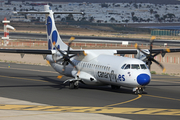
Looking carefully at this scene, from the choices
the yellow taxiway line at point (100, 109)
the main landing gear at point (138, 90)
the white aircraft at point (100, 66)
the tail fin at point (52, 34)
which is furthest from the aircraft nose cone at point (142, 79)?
the tail fin at point (52, 34)

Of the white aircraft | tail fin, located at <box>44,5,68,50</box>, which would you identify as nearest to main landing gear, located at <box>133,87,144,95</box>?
the white aircraft

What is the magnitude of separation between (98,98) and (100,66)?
3.78 m

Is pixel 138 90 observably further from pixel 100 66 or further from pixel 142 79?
pixel 100 66

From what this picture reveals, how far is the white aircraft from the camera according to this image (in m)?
23.7

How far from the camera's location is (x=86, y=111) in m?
19.2

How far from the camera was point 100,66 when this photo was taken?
87.5ft

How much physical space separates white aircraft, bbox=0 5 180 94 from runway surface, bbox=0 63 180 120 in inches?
39.0

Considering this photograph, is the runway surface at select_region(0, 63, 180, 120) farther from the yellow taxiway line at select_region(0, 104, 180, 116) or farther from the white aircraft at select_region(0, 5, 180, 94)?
the white aircraft at select_region(0, 5, 180, 94)

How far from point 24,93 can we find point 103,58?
698 cm

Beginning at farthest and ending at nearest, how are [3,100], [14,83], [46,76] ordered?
1. [46,76]
2. [14,83]
3. [3,100]

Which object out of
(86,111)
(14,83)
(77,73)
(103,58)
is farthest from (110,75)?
(14,83)

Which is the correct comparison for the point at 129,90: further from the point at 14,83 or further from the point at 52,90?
the point at 14,83

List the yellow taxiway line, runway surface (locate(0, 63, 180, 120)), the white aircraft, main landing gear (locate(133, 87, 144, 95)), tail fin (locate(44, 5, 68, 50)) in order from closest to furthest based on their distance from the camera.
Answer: the yellow taxiway line < runway surface (locate(0, 63, 180, 120)) < the white aircraft < main landing gear (locate(133, 87, 144, 95)) < tail fin (locate(44, 5, 68, 50))

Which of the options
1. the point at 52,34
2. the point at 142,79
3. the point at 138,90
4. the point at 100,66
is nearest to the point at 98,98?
the point at 138,90
